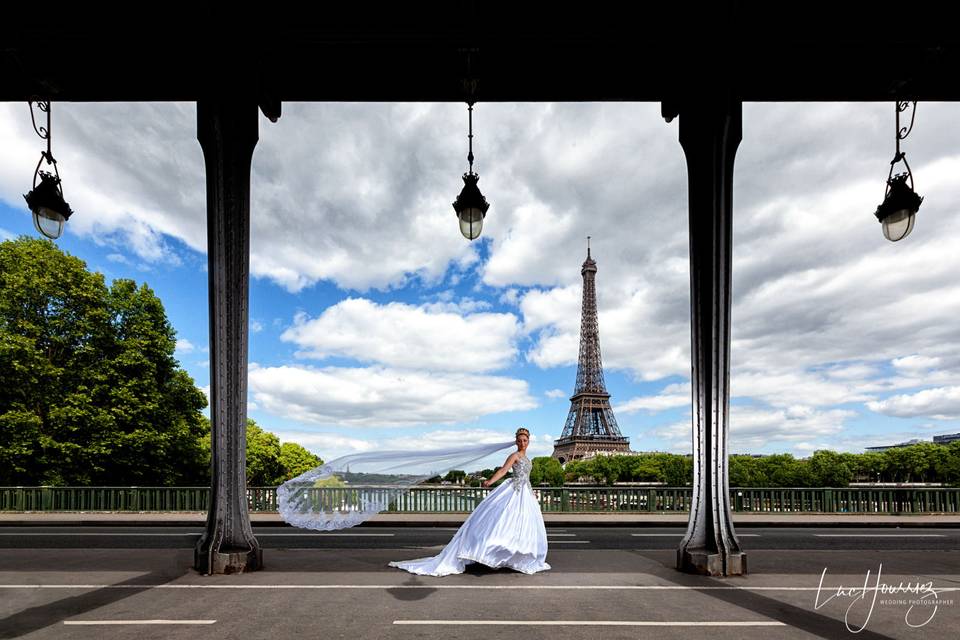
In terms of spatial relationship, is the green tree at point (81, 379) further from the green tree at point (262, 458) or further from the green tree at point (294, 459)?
the green tree at point (294, 459)

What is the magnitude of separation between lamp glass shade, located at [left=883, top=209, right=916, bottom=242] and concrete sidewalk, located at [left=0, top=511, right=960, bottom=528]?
12050 millimetres

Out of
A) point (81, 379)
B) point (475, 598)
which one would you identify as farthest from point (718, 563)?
point (81, 379)

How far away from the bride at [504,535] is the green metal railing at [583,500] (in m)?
13.1

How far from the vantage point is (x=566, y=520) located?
19.8 m

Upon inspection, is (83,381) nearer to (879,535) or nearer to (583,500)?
(583,500)

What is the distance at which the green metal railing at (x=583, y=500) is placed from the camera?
75.8ft

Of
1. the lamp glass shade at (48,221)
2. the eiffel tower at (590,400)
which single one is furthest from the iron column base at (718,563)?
the eiffel tower at (590,400)

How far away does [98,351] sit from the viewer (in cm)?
3130
